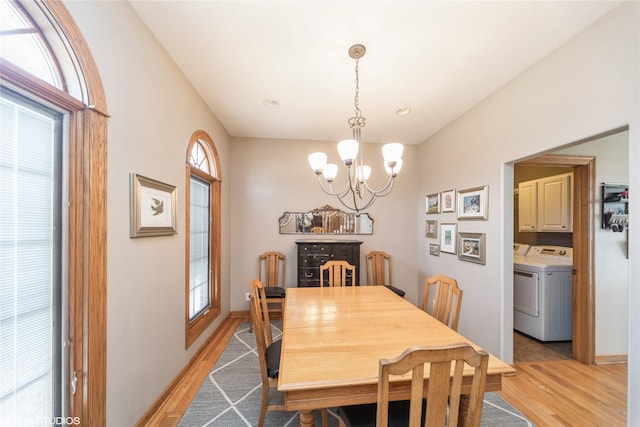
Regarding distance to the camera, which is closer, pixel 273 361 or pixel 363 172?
pixel 273 361

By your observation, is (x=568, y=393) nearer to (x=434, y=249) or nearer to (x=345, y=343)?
(x=434, y=249)

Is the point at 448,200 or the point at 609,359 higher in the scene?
the point at 448,200

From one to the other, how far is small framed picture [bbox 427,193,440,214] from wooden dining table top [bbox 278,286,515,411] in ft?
6.20

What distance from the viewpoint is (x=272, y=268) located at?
385cm

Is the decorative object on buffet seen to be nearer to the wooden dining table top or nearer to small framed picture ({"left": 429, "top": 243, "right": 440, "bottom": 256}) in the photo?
small framed picture ({"left": 429, "top": 243, "right": 440, "bottom": 256})

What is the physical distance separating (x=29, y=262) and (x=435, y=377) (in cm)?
176

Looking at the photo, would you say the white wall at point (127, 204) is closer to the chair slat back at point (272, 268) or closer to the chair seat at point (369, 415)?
the chair seat at point (369, 415)

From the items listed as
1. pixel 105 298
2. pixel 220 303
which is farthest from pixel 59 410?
pixel 220 303

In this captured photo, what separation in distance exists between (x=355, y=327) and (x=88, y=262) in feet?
5.05

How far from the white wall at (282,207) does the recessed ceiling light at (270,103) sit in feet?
3.94

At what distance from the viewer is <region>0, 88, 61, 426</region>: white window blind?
3.27ft

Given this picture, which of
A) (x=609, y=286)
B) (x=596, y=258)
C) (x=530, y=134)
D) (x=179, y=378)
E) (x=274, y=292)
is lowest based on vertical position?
(x=179, y=378)

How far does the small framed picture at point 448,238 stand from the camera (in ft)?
10.5

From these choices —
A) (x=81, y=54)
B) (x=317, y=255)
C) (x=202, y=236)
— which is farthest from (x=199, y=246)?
(x=81, y=54)
